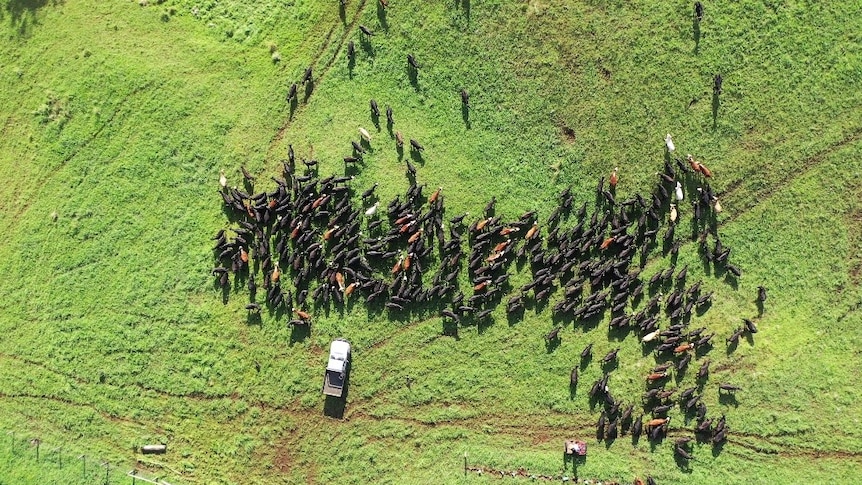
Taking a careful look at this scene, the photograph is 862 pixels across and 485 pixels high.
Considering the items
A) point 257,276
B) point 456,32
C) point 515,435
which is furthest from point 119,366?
point 456,32

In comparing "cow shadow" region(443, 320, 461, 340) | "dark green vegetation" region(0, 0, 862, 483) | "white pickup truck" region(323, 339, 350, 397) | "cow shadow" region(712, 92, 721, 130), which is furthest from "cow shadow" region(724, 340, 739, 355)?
"white pickup truck" region(323, 339, 350, 397)

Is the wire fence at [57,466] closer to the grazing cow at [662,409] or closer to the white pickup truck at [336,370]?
the white pickup truck at [336,370]

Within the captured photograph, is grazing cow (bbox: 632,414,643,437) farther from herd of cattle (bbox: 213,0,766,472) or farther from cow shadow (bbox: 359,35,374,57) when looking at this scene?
cow shadow (bbox: 359,35,374,57)

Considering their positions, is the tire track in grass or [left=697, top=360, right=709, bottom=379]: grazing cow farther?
the tire track in grass

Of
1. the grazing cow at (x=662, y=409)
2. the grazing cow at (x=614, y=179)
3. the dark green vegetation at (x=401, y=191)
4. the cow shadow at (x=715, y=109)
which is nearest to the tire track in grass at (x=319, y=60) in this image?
the dark green vegetation at (x=401, y=191)

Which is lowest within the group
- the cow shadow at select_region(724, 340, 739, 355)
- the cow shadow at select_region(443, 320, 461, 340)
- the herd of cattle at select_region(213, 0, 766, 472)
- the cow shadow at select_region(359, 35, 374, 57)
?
the cow shadow at select_region(443, 320, 461, 340)

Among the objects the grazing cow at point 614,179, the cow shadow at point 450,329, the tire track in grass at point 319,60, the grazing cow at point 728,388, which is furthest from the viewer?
the tire track in grass at point 319,60

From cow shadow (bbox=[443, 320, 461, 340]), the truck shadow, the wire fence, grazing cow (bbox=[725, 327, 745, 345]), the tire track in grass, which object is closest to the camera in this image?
grazing cow (bbox=[725, 327, 745, 345])
